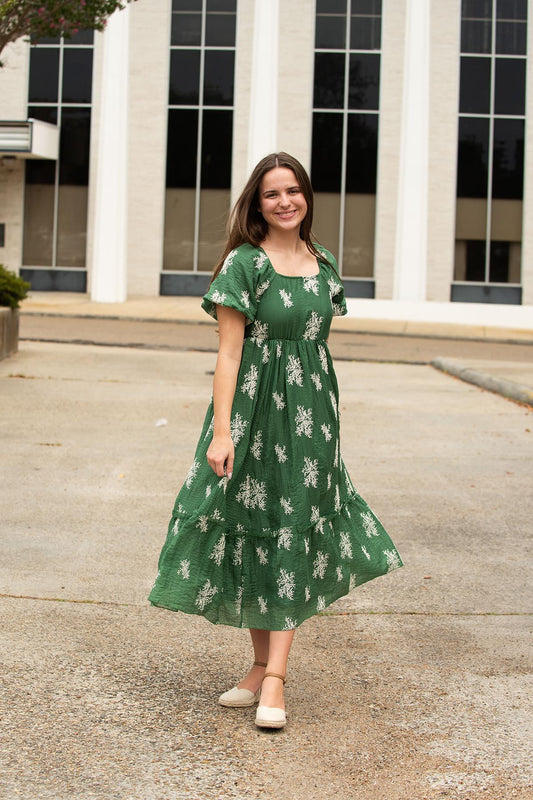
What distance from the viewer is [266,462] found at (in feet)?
11.9

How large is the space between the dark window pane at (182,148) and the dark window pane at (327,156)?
3679 mm

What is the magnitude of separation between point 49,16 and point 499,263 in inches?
881

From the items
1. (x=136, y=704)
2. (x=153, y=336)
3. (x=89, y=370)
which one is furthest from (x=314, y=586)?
(x=153, y=336)

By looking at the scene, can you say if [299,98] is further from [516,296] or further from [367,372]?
[367,372]

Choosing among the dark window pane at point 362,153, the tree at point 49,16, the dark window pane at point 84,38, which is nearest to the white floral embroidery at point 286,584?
the tree at point 49,16

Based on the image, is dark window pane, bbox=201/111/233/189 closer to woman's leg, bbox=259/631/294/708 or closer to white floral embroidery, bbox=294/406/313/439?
white floral embroidery, bbox=294/406/313/439

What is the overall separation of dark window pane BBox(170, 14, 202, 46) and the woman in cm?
3050

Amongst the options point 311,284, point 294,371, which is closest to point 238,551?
point 294,371

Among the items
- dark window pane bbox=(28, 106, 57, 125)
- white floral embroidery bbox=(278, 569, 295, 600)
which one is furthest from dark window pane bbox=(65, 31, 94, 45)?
white floral embroidery bbox=(278, 569, 295, 600)

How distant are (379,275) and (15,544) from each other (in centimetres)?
2823

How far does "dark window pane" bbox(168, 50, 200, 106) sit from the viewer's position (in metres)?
32.4

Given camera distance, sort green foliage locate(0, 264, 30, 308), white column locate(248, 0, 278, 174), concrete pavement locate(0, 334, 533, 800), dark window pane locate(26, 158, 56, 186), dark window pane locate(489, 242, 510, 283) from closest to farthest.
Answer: concrete pavement locate(0, 334, 533, 800) → green foliage locate(0, 264, 30, 308) → white column locate(248, 0, 278, 174) → dark window pane locate(489, 242, 510, 283) → dark window pane locate(26, 158, 56, 186)

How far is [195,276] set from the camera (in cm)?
3331

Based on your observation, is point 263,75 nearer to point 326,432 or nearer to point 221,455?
point 326,432
